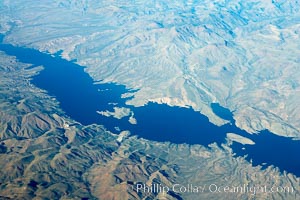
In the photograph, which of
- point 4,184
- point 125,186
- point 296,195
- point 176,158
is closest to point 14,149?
point 4,184

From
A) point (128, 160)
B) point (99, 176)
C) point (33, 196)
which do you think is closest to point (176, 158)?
point (128, 160)

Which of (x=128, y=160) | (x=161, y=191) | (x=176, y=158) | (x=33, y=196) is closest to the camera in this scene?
(x=33, y=196)

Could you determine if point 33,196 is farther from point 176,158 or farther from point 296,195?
point 296,195

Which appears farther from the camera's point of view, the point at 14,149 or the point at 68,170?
the point at 14,149

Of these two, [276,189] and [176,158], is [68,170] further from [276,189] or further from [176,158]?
[276,189]

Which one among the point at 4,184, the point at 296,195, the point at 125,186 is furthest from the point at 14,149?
the point at 296,195

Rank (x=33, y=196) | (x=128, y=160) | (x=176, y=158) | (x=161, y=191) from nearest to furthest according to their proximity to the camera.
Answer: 1. (x=33, y=196)
2. (x=161, y=191)
3. (x=128, y=160)
4. (x=176, y=158)

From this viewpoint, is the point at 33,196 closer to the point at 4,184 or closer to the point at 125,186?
the point at 4,184
